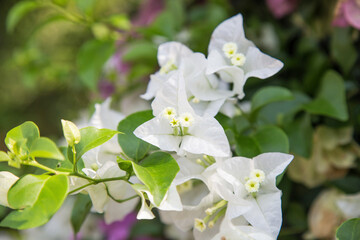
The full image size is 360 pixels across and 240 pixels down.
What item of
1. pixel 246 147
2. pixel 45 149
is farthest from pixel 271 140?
pixel 45 149

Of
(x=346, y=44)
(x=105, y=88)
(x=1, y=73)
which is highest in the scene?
(x=346, y=44)

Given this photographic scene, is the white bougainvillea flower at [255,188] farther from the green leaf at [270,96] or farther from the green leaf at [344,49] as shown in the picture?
the green leaf at [344,49]

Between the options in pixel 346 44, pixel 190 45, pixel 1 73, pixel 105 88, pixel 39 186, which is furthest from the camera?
pixel 1 73

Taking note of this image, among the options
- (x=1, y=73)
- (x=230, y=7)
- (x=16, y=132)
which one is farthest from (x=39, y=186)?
(x=1, y=73)

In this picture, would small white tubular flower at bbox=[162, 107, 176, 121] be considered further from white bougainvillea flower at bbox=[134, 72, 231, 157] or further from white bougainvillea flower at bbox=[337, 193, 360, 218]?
white bougainvillea flower at bbox=[337, 193, 360, 218]

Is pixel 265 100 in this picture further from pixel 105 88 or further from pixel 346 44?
pixel 105 88

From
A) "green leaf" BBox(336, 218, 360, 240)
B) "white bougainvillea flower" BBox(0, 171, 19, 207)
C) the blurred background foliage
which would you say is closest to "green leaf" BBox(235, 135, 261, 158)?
the blurred background foliage
